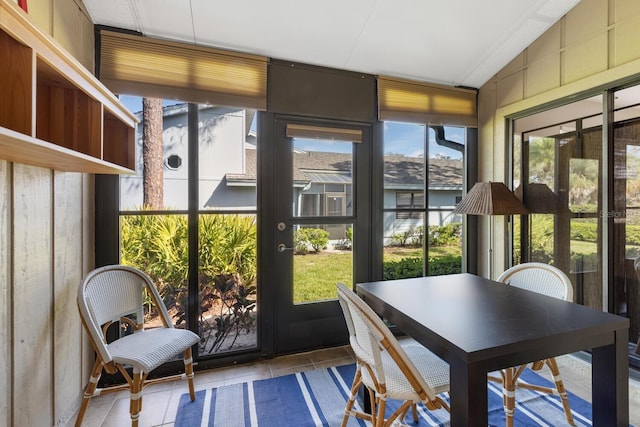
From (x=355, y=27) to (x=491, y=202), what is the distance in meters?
1.69

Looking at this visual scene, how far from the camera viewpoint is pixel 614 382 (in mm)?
1245

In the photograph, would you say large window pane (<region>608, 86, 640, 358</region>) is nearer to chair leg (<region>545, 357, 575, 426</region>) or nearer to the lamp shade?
the lamp shade

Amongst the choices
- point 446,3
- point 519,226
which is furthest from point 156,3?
point 519,226

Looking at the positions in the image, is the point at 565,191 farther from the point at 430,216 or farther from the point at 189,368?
the point at 189,368

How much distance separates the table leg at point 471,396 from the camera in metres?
1.02

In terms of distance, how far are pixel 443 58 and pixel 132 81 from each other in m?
2.47

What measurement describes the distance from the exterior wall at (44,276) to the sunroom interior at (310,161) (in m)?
0.01

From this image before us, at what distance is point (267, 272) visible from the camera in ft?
8.38

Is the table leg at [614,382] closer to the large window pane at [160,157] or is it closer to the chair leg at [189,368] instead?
the chair leg at [189,368]

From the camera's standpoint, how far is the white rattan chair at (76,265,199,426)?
1.59 m

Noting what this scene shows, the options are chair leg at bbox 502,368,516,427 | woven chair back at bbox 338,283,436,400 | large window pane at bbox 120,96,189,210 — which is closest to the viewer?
woven chair back at bbox 338,283,436,400

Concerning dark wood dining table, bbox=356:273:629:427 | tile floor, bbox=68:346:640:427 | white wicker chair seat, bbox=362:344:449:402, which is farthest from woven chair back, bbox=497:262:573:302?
white wicker chair seat, bbox=362:344:449:402

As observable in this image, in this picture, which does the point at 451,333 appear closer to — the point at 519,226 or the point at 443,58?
the point at 519,226

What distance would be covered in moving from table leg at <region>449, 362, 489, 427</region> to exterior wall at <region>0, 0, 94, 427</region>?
5.83ft
